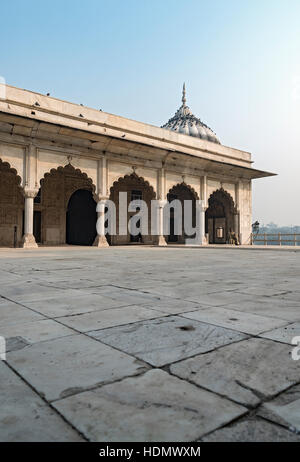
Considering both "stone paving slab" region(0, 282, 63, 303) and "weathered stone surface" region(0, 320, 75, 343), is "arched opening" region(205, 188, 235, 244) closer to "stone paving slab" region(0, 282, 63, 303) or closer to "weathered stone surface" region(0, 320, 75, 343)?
"stone paving slab" region(0, 282, 63, 303)

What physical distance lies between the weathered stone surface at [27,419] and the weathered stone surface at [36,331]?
0.57m

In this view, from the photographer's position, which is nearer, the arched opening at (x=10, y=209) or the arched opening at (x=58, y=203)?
the arched opening at (x=10, y=209)

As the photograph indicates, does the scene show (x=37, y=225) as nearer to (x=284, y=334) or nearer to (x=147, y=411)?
(x=284, y=334)

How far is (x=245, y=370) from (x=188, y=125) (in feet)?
119

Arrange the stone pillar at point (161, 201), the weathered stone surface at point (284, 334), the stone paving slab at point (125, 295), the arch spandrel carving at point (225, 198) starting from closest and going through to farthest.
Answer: the weathered stone surface at point (284, 334) < the stone paving slab at point (125, 295) < the stone pillar at point (161, 201) < the arch spandrel carving at point (225, 198)

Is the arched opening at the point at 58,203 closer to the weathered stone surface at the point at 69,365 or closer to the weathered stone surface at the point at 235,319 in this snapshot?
the weathered stone surface at the point at 235,319

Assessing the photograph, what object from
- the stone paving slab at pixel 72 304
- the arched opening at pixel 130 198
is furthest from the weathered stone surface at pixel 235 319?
the arched opening at pixel 130 198

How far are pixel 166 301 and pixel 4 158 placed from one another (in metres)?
12.5

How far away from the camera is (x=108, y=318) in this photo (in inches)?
86.1

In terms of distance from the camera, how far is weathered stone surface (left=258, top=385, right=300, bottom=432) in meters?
1.01

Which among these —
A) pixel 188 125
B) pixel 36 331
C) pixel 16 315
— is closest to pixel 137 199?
pixel 188 125

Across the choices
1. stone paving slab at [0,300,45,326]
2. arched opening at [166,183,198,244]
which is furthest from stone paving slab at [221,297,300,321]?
arched opening at [166,183,198,244]

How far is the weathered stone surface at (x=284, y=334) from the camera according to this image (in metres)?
1.75

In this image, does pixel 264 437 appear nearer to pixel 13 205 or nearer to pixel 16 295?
pixel 16 295
